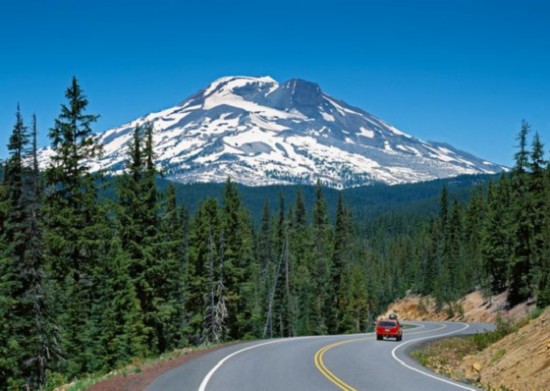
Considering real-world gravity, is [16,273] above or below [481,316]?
above

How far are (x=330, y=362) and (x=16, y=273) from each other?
13949mm

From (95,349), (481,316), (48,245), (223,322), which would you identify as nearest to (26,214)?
(48,245)

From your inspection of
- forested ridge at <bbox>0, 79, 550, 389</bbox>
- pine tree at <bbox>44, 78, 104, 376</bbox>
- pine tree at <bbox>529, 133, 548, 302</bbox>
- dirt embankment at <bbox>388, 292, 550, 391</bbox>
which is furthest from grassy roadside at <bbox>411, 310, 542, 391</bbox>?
pine tree at <bbox>529, 133, 548, 302</bbox>

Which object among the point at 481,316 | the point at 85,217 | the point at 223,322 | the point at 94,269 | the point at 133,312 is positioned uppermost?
the point at 85,217

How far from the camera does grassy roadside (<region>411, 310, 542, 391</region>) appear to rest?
2227 cm

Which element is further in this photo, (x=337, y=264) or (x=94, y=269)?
(x=337, y=264)

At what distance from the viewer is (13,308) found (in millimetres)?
25578

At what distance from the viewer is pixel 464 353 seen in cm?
2858

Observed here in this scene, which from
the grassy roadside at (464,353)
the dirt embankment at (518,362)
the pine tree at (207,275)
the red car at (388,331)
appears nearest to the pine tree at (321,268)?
the pine tree at (207,275)

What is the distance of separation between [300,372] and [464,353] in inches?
501

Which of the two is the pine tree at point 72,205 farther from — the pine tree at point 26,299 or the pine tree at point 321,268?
the pine tree at point 321,268

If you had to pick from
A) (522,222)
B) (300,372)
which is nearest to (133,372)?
(300,372)

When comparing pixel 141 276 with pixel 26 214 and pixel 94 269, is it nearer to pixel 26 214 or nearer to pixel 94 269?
pixel 94 269

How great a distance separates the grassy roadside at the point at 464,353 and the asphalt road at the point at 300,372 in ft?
3.64
